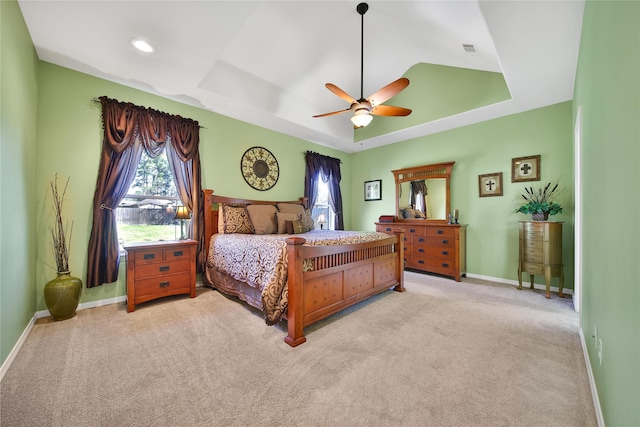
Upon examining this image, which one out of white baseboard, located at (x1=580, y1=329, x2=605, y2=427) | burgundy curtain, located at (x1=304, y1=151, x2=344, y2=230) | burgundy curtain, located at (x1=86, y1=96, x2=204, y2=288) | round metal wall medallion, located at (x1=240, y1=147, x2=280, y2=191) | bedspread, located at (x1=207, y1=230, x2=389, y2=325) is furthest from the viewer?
burgundy curtain, located at (x1=304, y1=151, x2=344, y2=230)

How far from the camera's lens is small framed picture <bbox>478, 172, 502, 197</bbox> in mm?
4000

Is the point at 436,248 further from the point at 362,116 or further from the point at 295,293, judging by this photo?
the point at 295,293

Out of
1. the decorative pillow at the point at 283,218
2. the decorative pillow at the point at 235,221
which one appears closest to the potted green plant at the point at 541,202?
the decorative pillow at the point at 283,218

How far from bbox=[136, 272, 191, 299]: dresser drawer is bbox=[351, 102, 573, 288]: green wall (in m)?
4.51

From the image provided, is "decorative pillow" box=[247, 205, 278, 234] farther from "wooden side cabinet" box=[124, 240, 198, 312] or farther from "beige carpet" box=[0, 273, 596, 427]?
"beige carpet" box=[0, 273, 596, 427]

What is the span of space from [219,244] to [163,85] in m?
2.17

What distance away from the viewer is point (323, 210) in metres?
5.88

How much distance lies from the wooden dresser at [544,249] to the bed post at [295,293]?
3.27 metres

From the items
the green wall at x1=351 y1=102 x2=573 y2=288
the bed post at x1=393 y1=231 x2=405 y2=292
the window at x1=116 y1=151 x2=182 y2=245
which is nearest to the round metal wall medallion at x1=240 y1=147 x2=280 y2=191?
the window at x1=116 y1=151 x2=182 y2=245

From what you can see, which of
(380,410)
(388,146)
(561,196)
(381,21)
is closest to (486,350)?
(380,410)

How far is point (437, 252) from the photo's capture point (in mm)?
4297

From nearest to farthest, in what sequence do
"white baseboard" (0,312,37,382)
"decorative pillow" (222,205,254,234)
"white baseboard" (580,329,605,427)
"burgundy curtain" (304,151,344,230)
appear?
1. "white baseboard" (580,329,605,427)
2. "white baseboard" (0,312,37,382)
3. "decorative pillow" (222,205,254,234)
4. "burgundy curtain" (304,151,344,230)

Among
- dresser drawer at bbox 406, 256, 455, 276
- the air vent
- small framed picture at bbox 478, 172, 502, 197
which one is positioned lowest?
dresser drawer at bbox 406, 256, 455, 276

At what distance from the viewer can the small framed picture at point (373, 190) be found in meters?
5.64
